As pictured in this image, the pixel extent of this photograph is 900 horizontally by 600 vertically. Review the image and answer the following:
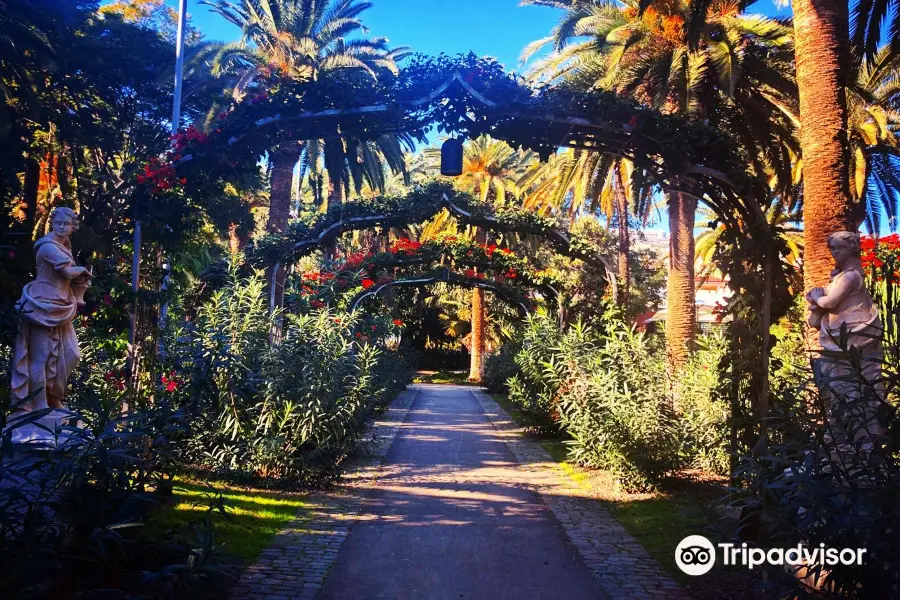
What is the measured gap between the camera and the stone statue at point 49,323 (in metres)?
6.05

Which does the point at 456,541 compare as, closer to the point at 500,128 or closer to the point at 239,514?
the point at 239,514

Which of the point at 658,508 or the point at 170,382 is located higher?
the point at 170,382

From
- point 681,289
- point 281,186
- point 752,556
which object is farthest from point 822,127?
point 281,186

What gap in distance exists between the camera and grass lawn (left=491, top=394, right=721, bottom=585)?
5.76 meters

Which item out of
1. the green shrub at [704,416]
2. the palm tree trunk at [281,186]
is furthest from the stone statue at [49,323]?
the palm tree trunk at [281,186]

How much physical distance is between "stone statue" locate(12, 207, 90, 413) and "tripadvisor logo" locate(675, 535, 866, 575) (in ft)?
17.4

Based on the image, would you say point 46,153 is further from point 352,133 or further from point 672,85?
point 672,85

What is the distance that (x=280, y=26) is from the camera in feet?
62.4

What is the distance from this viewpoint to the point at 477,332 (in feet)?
106

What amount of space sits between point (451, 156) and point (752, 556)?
230 inches

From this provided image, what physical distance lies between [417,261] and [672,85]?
7928mm

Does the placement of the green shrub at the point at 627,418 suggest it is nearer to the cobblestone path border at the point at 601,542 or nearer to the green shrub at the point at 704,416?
the green shrub at the point at 704,416

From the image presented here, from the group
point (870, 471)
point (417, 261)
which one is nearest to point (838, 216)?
point (870, 471)

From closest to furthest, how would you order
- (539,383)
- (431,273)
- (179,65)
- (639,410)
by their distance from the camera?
(639,410), (179,65), (539,383), (431,273)
